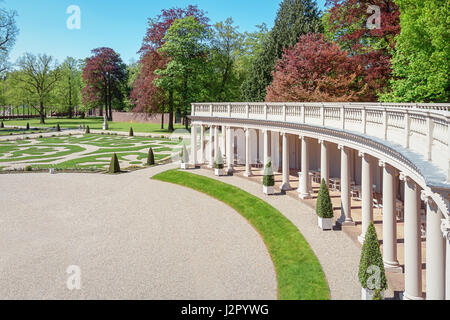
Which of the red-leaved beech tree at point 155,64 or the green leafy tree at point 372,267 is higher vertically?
the red-leaved beech tree at point 155,64

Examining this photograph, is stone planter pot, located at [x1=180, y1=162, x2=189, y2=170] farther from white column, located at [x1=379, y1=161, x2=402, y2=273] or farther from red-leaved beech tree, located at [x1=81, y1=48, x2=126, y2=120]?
red-leaved beech tree, located at [x1=81, y1=48, x2=126, y2=120]

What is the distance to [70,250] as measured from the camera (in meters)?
21.6

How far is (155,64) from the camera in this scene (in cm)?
8106

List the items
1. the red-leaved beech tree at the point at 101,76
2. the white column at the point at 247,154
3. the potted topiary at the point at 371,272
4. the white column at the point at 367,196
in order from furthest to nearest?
the red-leaved beech tree at the point at 101,76, the white column at the point at 247,154, the white column at the point at 367,196, the potted topiary at the point at 371,272

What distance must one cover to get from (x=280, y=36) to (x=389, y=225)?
52812mm

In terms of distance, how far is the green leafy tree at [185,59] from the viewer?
75062mm

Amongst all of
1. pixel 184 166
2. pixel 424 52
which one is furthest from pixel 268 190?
pixel 424 52

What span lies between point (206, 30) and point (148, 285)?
6822 centimetres

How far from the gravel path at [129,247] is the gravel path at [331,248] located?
2414 millimetres

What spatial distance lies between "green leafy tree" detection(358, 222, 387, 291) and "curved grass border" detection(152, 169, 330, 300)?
5.34 feet

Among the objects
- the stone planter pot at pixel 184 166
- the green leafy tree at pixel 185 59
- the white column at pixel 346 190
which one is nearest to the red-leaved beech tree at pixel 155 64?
the green leafy tree at pixel 185 59

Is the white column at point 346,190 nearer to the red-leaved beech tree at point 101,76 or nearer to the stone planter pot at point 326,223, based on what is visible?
the stone planter pot at point 326,223

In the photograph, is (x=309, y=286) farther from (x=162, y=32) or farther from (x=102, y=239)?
(x=162, y=32)

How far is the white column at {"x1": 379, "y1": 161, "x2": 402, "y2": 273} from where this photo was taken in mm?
17281
